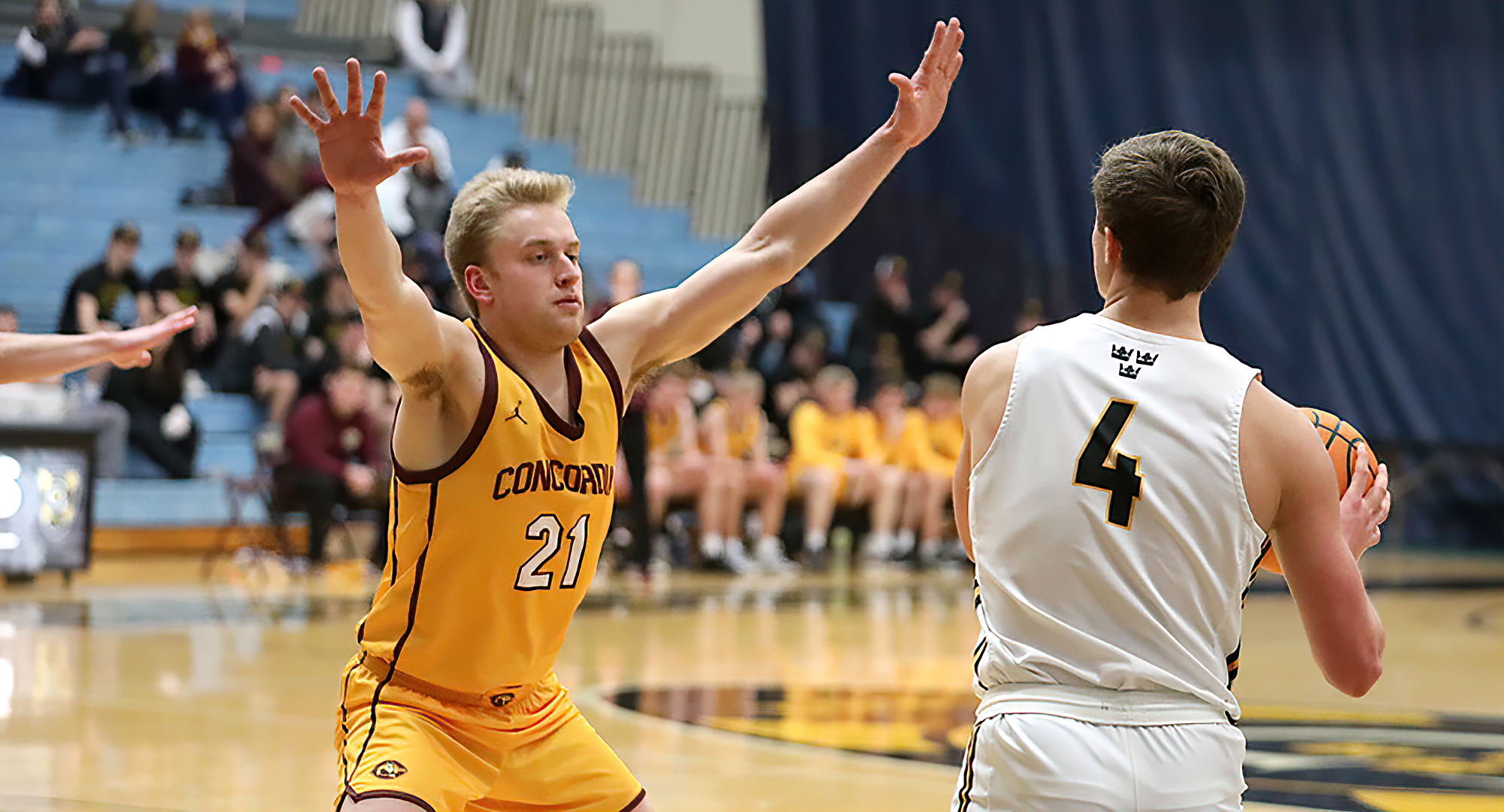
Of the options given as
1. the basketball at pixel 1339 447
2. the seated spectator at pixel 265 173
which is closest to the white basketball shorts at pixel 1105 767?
the basketball at pixel 1339 447

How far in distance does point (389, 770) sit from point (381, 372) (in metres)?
9.93

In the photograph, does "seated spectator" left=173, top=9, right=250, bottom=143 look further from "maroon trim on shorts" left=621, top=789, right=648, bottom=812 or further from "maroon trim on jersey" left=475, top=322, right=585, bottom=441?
"maroon trim on shorts" left=621, top=789, right=648, bottom=812

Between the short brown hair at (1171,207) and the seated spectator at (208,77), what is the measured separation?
14.3 meters

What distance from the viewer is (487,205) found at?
312cm

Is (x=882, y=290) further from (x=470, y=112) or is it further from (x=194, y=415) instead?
(x=194, y=415)

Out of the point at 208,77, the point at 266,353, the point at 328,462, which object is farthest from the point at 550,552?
the point at 208,77

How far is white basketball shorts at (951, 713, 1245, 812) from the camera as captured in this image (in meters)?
2.22

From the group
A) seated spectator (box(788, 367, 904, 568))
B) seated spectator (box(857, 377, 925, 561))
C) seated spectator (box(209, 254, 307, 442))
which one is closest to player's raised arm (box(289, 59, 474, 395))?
seated spectator (box(209, 254, 307, 442))

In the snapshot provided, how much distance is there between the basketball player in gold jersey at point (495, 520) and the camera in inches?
116

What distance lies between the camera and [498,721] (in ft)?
10.1

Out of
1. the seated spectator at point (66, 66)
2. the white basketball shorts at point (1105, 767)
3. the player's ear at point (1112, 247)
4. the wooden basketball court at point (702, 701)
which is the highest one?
the seated spectator at point (66, 66)

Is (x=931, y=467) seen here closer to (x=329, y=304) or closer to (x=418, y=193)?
(x=418, y=193)

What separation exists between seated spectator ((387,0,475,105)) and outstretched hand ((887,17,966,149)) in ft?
48.7

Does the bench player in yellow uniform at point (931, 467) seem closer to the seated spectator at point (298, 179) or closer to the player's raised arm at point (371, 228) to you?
the seated spectator at point (298, 179)
